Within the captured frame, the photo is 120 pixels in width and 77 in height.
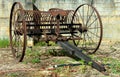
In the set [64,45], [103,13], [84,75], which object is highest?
[103,13]

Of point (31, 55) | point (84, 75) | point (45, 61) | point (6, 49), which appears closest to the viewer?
point (84, 75)

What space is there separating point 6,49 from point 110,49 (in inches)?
138

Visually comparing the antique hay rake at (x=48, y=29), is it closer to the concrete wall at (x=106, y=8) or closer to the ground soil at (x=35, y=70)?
the ground soil at (x=35, y=70)

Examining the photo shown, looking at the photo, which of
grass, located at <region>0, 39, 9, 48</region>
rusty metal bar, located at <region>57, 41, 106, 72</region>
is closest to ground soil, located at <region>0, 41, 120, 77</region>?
rusty metal bar, located at <region>57, 41, 106, 72</region>

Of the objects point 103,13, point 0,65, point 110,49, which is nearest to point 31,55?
point 0,65

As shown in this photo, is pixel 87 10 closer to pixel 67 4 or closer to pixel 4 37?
pixel 67 4

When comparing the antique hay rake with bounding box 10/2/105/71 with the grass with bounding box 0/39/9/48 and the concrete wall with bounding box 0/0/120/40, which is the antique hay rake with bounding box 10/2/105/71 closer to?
the concrete wall with bounding box 0/0/120/40

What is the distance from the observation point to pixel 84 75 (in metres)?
7.55

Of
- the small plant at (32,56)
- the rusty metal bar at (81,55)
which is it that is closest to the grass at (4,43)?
the small plant at (32,56)

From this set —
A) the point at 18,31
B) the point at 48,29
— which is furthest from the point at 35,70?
the point at 48,29

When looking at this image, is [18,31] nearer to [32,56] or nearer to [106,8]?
[32,56]

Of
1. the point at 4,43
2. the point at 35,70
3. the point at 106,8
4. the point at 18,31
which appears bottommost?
the point at 35,70

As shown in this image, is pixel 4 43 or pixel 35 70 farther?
pixel 4 43

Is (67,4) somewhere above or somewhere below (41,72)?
above
